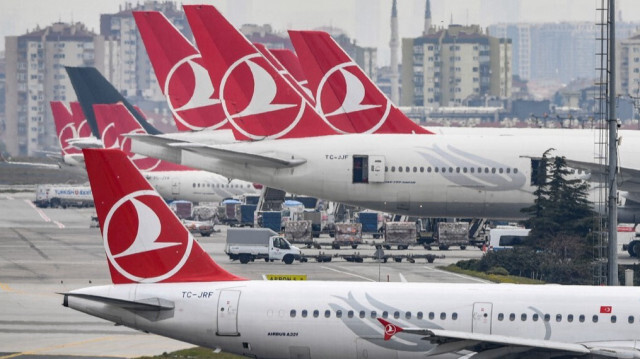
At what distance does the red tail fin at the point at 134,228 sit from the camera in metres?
39.5

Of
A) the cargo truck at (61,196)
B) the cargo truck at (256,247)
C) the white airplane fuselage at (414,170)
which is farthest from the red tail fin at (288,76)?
the cargo truck at (61,196)

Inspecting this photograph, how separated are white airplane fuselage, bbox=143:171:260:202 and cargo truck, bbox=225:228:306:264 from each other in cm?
5953

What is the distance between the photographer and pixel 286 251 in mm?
80375

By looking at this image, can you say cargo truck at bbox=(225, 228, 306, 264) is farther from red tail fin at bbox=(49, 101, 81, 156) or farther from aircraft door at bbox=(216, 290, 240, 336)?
red tail fin at bbox=(49, 101, 81, 156)

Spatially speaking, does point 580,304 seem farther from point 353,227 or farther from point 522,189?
point 353,227

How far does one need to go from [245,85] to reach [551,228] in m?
18.9

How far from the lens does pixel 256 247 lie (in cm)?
7981

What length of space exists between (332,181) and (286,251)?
18.5 ft

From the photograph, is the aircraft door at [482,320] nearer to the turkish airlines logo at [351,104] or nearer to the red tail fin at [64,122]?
the turkish airlines logo at [351,104]

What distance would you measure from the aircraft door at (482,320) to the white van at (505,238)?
43.7 meters

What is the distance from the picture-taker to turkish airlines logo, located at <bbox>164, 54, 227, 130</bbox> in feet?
308

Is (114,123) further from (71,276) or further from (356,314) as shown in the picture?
(356,314)

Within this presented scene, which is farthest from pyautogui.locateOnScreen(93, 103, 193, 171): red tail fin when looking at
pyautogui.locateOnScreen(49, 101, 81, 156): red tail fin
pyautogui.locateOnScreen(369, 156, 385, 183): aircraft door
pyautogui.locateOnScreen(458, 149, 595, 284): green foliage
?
pyautogui.locateOnScreen(458, 149, 595, 284): green foliage

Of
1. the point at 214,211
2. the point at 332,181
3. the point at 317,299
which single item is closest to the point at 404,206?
the point at 332,181
